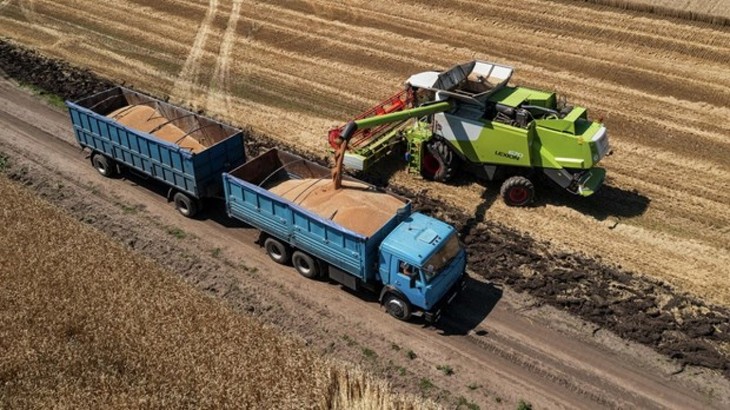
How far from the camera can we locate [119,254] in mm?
15664

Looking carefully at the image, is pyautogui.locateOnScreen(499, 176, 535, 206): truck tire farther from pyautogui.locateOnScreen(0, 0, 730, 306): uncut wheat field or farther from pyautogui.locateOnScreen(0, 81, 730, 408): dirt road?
pyautogui.locateOnScreen(0, 81, 730, 408): dirt road

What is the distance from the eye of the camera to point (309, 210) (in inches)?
579

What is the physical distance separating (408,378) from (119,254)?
313 inches

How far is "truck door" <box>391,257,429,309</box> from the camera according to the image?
13156 millimetres

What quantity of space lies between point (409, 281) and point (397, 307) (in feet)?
3.14

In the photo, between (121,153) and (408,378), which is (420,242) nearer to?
(408,378)

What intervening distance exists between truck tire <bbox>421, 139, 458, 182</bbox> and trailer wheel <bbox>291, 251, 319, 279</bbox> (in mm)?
5509

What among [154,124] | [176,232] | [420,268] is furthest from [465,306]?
[154,124]

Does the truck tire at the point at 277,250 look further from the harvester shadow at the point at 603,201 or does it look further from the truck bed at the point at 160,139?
the harvester shadow at the point at 603,201

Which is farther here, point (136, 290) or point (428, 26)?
point (428, 26)

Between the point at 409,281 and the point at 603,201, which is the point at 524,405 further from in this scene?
the point at 603,201

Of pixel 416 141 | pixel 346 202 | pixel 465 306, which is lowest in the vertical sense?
pixel 465 306

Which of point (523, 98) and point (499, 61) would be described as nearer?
point (523, 98)

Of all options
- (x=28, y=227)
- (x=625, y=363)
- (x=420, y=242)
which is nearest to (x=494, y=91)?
(x=420, y=242)
